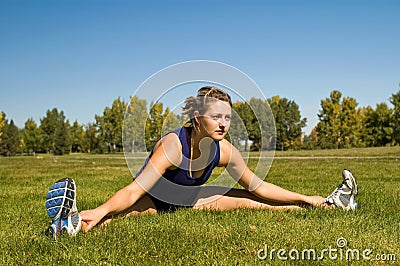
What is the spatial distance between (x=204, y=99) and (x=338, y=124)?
56.0m

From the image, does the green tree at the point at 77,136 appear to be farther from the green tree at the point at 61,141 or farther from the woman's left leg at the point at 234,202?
the woman's left leg at the point at 234,202

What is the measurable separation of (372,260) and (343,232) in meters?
0.71

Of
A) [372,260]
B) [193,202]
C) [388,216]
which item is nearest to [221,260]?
[372,260]

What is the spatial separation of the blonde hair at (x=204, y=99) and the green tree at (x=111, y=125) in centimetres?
4668

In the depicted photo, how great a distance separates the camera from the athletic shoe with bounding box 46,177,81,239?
141 inches

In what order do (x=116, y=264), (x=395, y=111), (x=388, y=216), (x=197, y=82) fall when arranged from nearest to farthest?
(x=116, y=264), (x=197, y=82), (x=388, y=216), (x=395, y=111)

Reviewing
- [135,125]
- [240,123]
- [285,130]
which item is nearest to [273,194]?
[240,123]

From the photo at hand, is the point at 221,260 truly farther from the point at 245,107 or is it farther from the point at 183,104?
the point at 245,107

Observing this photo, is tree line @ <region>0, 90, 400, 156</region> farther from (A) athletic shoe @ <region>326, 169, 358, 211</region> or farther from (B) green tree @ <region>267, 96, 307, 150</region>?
(A) athletic shoe @ <region>326, 169, 358, 211</region>

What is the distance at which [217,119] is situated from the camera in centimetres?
423

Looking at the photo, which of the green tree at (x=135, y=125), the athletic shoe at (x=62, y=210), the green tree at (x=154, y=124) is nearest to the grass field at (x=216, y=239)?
the athletic shoe at (x=62, y=210)

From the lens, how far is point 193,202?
514cm

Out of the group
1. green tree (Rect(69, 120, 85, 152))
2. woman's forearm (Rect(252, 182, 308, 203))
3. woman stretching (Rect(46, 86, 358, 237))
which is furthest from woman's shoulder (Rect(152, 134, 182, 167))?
green tree (Rect(69, 120, 85, 152))

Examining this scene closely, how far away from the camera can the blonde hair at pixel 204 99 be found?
167 inches
